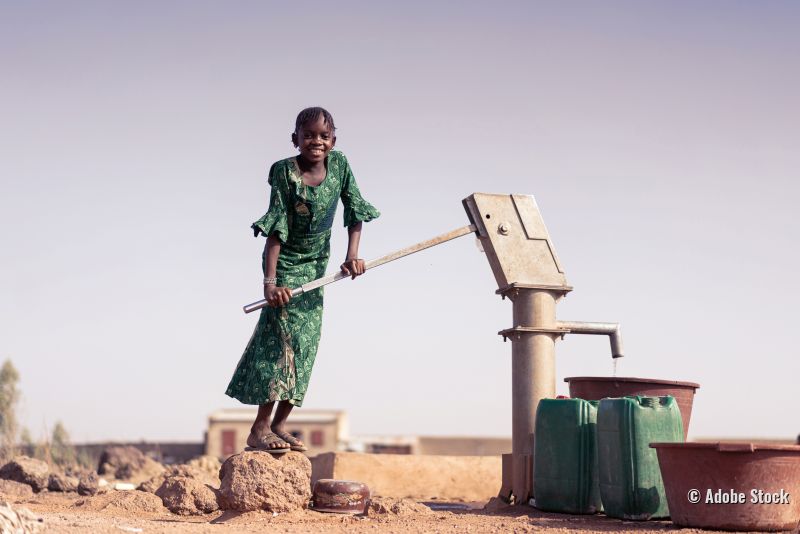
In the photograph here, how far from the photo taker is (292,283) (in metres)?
6.29

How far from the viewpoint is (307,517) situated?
605 centimetres

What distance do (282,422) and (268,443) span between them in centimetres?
25

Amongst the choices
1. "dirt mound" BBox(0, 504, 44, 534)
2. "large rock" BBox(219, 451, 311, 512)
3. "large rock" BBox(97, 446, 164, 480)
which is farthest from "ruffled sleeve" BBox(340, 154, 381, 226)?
"large rock" BBox(97, 446, 164, 480)

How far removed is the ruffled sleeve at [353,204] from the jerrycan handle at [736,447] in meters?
2.65

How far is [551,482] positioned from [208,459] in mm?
8092

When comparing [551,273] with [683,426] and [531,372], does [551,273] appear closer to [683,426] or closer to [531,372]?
[531,372]

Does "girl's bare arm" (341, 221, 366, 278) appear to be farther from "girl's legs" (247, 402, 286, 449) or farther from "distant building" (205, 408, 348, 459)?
"distant building" (205, 408, 348, 459)

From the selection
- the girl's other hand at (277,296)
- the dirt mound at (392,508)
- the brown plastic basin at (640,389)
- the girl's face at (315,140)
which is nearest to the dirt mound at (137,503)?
the dirt mound at (392,508)

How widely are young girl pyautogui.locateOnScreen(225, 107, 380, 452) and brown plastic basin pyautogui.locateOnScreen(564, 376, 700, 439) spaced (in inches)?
77.9

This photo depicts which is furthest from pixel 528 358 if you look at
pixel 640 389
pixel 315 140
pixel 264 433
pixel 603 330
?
pixel 315 140

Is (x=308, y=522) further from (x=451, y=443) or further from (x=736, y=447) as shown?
(x=451, y=443)

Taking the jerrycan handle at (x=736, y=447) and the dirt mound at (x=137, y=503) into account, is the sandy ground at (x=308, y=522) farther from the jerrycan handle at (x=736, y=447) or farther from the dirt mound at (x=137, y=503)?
the jerrycan handle at (x=736, y=447)

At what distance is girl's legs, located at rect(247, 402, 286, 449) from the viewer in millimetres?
6184

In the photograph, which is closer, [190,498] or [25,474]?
[190,498]
